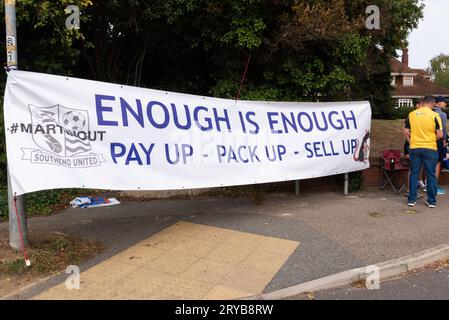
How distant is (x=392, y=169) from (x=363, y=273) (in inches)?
160

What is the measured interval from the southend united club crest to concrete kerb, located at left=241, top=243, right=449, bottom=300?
2.31 m

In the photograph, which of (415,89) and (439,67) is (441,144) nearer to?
(415,89)

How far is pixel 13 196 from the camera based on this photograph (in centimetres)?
447

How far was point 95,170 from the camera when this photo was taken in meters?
4.69

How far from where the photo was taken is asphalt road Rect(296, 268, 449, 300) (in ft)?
13.2

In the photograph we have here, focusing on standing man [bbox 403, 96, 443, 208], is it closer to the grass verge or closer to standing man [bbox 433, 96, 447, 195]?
standing man [bbox 433, 96, 447, 195]

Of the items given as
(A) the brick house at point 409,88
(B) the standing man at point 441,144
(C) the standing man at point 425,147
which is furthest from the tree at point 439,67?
(C) the standing man at point 425,147

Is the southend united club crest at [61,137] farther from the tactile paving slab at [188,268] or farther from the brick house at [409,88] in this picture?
the brick house at [409,88]

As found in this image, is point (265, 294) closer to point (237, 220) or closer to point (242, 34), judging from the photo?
point (237, 220)

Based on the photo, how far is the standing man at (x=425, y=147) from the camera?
6789mm

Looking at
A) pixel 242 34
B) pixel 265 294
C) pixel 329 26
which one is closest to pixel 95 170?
pixel 265 294

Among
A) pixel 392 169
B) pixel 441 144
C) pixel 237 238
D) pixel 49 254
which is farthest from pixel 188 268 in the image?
pixel 441 144

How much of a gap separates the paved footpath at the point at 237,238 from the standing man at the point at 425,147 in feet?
0.97

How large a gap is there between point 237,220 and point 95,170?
2.34 meters
